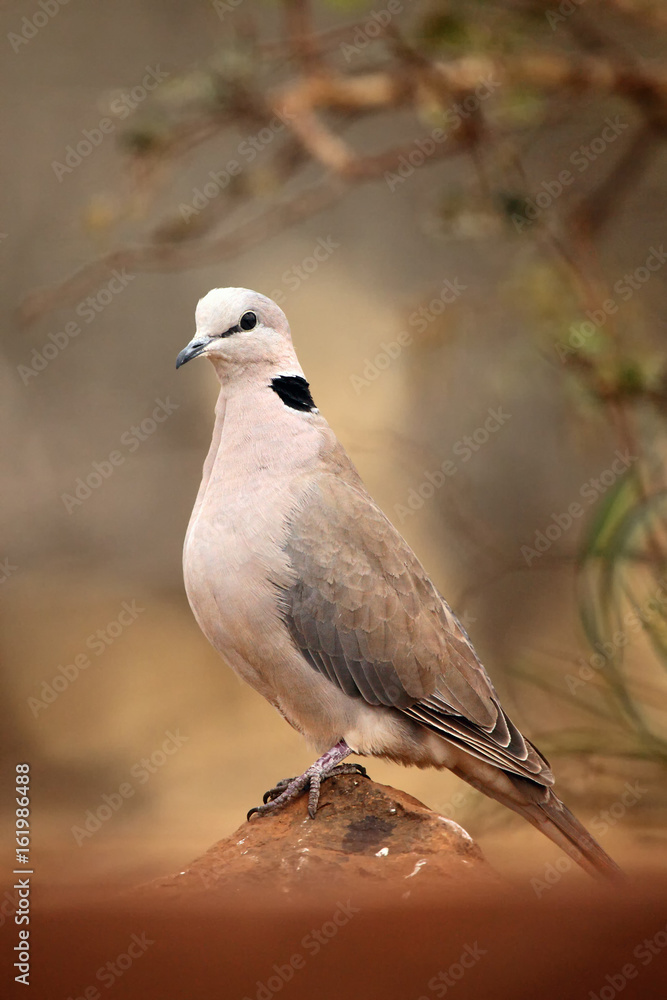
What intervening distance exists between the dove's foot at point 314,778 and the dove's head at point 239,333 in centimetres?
104

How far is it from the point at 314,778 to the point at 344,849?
9.9 inches

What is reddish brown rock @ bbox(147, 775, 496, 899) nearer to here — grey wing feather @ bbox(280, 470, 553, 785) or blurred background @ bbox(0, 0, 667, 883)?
grey wing feather @ bbox(280, 470, 553, 785)

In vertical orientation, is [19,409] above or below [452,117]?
below

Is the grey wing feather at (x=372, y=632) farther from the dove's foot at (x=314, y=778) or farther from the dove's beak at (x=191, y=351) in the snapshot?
the dove's beak at (x=191, y=351)

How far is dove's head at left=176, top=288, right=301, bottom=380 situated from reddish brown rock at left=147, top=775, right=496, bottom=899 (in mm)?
1130

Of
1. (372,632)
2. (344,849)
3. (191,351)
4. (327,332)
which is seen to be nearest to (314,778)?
(344,849)

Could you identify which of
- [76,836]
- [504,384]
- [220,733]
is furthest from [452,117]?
[76,836]

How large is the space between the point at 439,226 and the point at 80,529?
2818mm

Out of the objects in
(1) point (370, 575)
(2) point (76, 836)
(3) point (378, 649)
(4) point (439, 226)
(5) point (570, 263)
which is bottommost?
(2) point (76, 836)

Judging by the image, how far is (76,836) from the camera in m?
5.36

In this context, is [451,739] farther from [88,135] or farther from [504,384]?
[88,135]

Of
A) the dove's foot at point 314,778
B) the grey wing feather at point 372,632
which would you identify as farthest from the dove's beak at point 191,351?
the dove's foot at point 314,778

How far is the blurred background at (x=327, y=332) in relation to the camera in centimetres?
466

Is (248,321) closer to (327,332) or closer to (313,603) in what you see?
(313,603)
